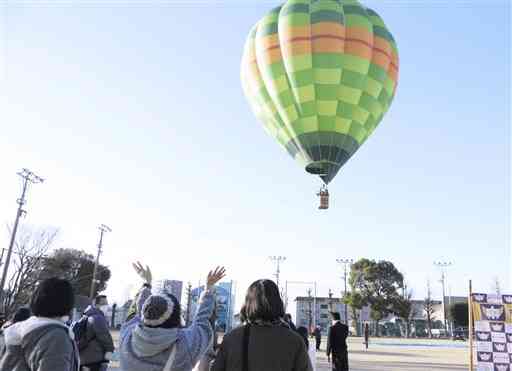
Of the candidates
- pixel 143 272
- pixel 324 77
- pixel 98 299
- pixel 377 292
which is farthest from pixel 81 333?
pixel 377 292

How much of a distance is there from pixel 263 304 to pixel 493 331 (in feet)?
34.2

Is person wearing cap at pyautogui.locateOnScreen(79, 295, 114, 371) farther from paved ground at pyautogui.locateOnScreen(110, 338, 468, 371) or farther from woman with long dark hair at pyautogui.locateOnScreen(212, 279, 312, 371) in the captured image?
paved ground at pyautogui.locateOnScreen(110, 338, 468, 371)

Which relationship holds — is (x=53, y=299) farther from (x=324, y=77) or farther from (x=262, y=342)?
(x=324, y=77)

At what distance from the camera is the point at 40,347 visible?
8.68ft

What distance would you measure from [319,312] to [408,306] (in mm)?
37406

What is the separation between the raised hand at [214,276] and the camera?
3.47m

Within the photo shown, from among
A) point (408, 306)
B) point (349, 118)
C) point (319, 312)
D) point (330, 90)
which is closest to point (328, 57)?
point (330, 90)

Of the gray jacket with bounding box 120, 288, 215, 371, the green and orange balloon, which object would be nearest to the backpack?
the gray jacket with bounding box 120, 288, 215, 371

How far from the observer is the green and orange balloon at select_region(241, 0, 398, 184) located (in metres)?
14.4

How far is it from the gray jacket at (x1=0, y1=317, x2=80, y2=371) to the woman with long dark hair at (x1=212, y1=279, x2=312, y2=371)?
0.84 meters

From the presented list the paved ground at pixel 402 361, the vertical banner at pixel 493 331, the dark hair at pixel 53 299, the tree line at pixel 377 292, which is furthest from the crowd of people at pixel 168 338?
the tree line at pixel 377 292

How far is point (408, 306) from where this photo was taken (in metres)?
54.4

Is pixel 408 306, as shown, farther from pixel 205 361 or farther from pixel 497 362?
pixel 205 361

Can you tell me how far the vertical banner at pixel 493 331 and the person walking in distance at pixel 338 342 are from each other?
11.4 ft
